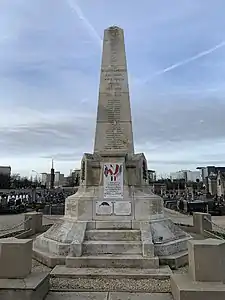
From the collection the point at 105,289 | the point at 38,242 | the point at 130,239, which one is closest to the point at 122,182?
the point at 130,239

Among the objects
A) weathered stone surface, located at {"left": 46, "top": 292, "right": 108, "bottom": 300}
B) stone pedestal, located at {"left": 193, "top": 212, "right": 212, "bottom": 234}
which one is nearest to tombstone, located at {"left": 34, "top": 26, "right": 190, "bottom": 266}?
weathered stone surface, located at {"left": 46, "top": 292, "right": 108, "bottom": 300}

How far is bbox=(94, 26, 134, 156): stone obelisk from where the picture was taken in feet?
33.8

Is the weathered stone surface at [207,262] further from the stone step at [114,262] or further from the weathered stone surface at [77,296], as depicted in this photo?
the stone step at [114,262]

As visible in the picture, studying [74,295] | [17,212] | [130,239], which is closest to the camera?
[74,295]

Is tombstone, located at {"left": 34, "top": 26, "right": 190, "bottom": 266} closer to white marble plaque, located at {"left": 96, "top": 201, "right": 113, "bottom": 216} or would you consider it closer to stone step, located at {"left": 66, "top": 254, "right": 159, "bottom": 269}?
white marble plaque, located at {"left": 96, "top": 201, "right": 113, "bottom": 216}

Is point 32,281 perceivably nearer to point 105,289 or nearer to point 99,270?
point 105,289

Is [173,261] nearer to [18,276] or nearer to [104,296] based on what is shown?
[104,296]

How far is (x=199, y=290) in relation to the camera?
14.9 feet

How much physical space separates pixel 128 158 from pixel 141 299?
5.08m

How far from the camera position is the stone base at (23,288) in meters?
4.55

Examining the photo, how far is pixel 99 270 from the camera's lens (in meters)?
6.71

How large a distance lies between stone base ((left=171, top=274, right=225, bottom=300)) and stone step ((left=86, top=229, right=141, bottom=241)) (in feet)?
10.2

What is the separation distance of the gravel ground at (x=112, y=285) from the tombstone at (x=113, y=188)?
1002mm

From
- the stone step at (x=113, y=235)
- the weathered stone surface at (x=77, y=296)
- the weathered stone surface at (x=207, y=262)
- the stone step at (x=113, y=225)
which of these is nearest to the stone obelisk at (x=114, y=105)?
the stone step at (x=113, y=225)
